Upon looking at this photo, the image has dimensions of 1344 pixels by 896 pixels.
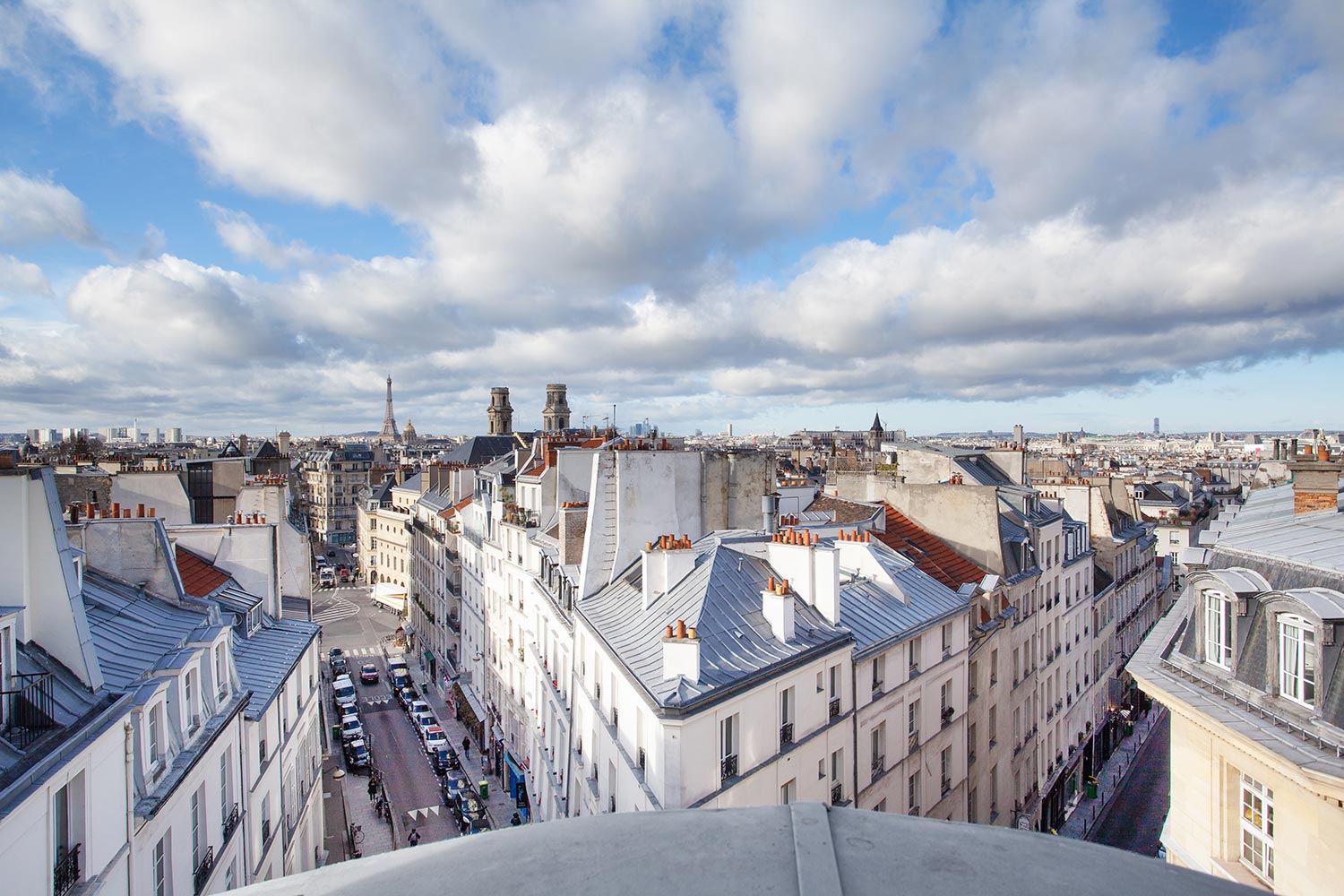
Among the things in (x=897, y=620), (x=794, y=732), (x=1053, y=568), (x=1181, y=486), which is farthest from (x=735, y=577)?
(x=1181, y=486)

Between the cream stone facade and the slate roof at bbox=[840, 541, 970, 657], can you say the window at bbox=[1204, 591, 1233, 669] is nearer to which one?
the cream stone facade

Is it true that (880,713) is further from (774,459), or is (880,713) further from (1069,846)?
(1069,846)

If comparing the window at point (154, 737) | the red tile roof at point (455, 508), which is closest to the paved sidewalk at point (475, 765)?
the red tile roof at point (455, 508)

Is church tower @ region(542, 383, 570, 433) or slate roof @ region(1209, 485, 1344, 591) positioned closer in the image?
slate roof @ region(1209, 485, 1344, 591)

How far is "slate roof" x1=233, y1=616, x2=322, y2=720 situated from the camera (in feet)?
62.1

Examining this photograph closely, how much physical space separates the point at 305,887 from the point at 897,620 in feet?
57.5

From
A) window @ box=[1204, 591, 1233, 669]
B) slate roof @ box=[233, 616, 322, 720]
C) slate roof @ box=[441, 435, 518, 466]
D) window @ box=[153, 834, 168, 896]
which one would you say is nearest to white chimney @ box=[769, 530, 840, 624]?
window @ box=[1204, 591, 1233, 669]

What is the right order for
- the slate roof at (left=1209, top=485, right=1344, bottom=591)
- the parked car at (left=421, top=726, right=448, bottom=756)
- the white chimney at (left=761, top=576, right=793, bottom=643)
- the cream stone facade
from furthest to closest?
the parked car at (left=421, top=726, right=448, bottom=756)
the white chimney at (left=761, top=576, right=793, bottom=643)
the slate roof at (left=1209, top=485, right=1344, bottom=591)
the cream stone facade

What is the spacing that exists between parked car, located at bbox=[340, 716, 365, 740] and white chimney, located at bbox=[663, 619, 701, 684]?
3049cm

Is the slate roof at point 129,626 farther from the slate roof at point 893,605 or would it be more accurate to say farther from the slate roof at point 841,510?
the slate roof at point 841,510

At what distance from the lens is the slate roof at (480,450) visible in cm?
8062

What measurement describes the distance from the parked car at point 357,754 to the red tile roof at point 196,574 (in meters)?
19.0

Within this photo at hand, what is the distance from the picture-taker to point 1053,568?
33.8 metres

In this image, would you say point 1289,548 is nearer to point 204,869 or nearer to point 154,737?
point 154,737
